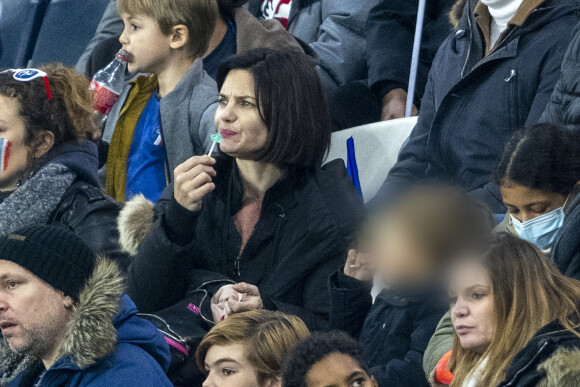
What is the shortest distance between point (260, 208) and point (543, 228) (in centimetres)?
128

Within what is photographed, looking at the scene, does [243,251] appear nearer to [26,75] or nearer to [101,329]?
[101,329]

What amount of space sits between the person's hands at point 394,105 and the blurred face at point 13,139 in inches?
72.9

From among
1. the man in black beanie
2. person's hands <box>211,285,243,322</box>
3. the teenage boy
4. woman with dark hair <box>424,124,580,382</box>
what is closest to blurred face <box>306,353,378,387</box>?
woman with dark hair <box>424,124,580,382</box>

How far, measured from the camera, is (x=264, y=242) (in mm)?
4668

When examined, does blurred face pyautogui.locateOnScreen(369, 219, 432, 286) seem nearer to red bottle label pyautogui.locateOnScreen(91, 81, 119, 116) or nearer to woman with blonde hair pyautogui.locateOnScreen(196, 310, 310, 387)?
woman with blonde hair pyautogui.locateOnScreen(196, 310, 310, 387)

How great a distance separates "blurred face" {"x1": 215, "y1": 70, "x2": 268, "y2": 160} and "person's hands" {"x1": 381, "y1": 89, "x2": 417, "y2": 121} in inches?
52.2

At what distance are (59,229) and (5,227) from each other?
908 millimetres

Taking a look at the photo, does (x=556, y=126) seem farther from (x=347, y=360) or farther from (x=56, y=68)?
(x=56, y=68)

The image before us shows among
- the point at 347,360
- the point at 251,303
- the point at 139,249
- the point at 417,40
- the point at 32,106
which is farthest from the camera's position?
the point at 417,40

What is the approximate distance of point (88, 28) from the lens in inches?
298

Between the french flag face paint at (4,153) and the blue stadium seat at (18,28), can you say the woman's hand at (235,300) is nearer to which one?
the french flag face paint at (4,153)

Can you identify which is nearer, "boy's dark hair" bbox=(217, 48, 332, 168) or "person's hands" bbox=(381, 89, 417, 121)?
"boy's dark hair" bbox=(217, 48, 332, 168)

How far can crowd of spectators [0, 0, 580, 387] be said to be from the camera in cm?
359

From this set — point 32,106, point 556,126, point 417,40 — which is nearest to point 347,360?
point 556,126
